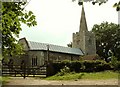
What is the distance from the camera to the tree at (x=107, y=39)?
75.2m

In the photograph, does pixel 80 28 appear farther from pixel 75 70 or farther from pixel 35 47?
pixel 75 70

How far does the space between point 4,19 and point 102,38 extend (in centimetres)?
6837

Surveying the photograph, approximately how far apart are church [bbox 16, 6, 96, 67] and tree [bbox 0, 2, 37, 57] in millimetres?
29940

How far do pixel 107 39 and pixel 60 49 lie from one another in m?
19.5

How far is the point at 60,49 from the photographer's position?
62438 mm

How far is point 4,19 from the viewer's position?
35.0ft

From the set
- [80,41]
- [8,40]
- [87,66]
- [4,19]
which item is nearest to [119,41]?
[80,41]

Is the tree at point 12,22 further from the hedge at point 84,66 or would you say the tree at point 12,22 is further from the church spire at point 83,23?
the church spire at point 83,23

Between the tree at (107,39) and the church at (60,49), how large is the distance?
3952mm

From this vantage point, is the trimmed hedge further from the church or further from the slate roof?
the slate roof

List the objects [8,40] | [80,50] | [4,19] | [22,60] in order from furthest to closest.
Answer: [80,50] → [22,60] → [8,40] → [4,19]

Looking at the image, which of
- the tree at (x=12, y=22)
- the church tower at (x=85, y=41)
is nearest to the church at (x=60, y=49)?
the church tower at (x=85, y=41)

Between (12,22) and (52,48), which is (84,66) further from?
(52,48)

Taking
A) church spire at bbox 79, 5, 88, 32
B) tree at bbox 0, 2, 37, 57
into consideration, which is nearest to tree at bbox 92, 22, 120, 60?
church spire at bbox 79, 5, 88, 32
